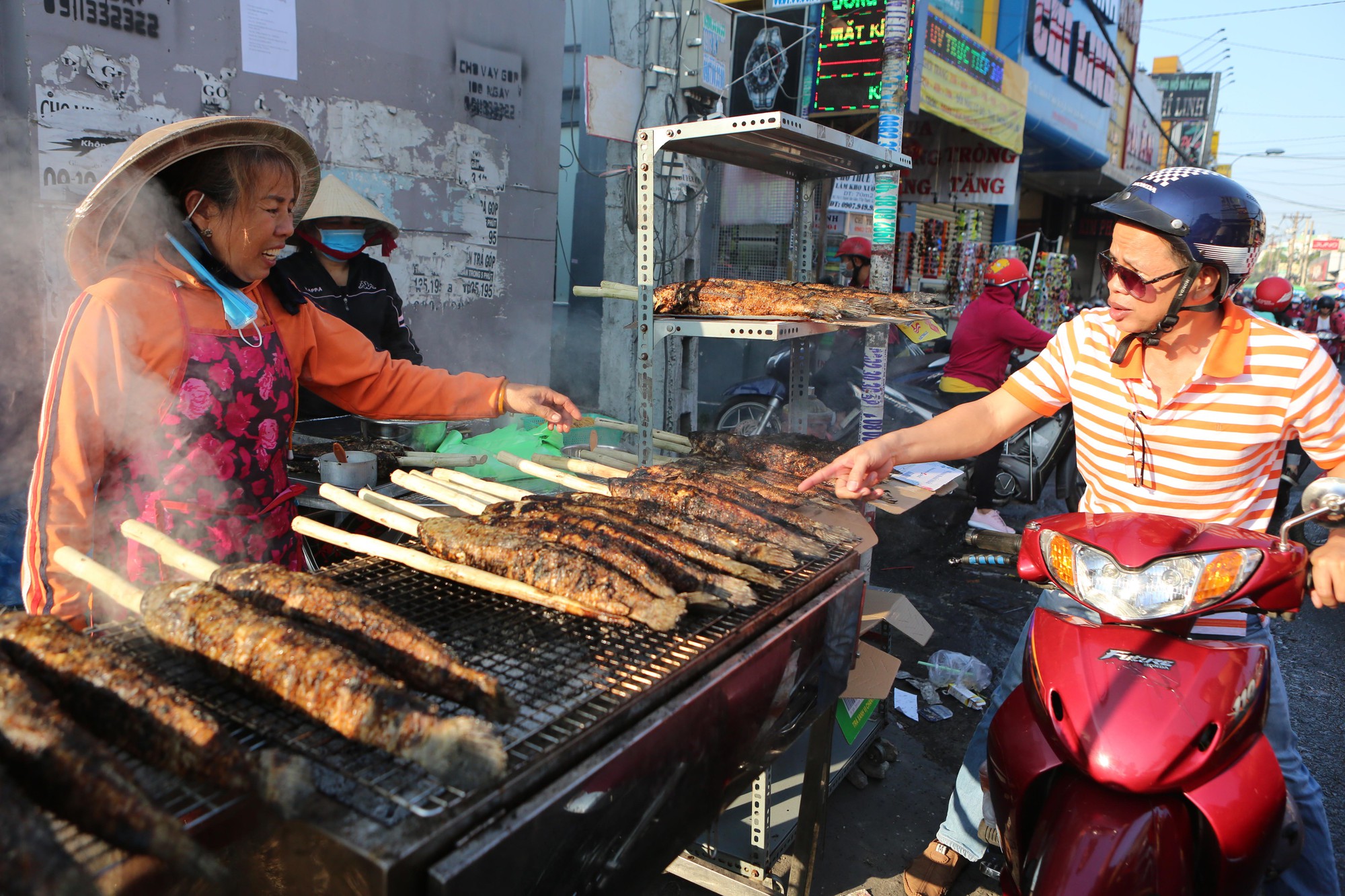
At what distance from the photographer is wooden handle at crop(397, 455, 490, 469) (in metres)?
3.74

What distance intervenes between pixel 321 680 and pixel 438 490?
1.33 meters

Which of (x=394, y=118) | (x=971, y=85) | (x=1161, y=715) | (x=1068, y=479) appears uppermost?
(x=971, y=85)

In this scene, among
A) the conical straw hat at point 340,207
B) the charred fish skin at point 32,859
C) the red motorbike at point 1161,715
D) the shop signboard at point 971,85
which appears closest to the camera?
the charred fish skin at point 32,859

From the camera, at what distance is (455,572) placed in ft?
6.73

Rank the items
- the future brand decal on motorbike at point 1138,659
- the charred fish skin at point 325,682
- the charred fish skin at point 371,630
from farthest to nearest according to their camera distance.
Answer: the future brand decal on motorbike at point 1138,659 < the charred fish skin at point 371,630 < the charred fish skin at point 325,682

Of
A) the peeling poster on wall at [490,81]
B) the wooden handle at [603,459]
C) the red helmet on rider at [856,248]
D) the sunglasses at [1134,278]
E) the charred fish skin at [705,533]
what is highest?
the peeling poster on wall at [490,81]

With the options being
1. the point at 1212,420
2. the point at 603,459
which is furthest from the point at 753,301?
the point at 1212,420

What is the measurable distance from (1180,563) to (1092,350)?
892 millimetres

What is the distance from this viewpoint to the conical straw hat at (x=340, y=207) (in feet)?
16.2

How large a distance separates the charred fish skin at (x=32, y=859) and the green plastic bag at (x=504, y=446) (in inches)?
112

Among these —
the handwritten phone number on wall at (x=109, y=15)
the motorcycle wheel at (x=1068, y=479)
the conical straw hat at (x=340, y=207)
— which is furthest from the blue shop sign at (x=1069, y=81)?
the handwritten phone number on wall at (x=109, y=15)

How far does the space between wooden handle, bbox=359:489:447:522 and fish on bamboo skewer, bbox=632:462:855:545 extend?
88cm

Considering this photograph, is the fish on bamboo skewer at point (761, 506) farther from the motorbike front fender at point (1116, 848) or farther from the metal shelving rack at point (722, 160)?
the motorbike front fender at point (1116, 848)

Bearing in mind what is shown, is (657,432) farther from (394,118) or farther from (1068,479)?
(1068,479)
